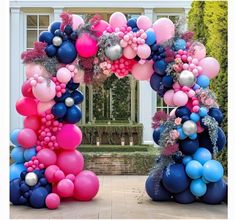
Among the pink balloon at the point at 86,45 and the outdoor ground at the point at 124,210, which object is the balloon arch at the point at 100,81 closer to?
the pink balloon at the point at 86,45

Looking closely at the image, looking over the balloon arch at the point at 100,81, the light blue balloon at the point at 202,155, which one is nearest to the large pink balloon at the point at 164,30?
the balloon arch at the point at 100,81

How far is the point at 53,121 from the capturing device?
6090mm

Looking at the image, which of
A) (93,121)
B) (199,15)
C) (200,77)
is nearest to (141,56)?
(200,77)

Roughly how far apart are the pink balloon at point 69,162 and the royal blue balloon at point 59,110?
0.59m

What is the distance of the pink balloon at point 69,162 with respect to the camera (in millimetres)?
6059

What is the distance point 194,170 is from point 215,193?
458mm

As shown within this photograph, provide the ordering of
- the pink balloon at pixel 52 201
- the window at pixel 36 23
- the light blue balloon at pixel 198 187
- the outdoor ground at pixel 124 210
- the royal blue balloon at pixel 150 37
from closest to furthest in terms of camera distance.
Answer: the outdoor ground at pixel 124 210 → the pink balloon at pixel 52 201 → the light blue balloon at pixel 198 187 → the royal blue balloon at pixel 150 37 → the window at pixel 36 23

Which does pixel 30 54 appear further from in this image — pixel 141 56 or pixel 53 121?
pixel 141 56

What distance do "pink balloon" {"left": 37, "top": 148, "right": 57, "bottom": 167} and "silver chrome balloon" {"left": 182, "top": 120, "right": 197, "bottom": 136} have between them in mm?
1929

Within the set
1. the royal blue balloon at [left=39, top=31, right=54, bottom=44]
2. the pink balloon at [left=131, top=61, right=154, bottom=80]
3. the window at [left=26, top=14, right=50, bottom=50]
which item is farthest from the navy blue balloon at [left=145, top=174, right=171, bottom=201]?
the window at [left=26, top=14, right=50, bottom=50]

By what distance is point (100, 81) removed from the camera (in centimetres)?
622

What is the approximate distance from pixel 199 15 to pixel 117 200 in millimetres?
4610

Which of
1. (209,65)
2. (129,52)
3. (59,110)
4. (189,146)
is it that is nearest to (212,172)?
(189,146)

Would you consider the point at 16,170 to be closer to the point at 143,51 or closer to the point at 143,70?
the point at 143,70
